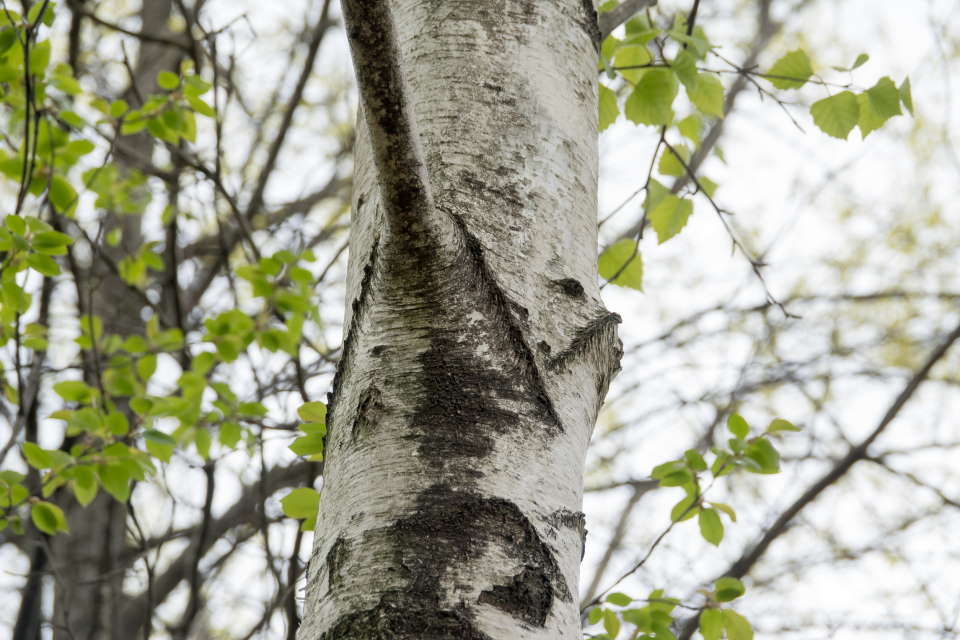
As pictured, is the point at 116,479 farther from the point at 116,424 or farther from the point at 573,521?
the point at 573,521

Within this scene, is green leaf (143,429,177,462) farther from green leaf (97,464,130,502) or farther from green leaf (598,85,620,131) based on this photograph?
green leaf (598,85,620,131)

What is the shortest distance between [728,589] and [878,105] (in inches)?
41.6

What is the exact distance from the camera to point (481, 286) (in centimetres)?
93

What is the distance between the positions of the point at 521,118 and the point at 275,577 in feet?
7.07

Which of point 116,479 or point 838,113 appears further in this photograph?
point 116,479

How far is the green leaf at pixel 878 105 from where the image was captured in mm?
1693

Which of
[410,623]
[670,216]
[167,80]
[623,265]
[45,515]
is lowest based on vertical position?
[410,623]

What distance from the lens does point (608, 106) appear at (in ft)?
6.31

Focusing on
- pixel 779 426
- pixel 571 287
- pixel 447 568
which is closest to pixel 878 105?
pixel 779 426

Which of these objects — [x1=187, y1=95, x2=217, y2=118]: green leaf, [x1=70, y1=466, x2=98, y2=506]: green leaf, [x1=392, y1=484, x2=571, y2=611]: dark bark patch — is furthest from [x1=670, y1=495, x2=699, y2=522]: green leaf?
[x1=187, y1=95, x2=217, y2=118]: green leaf

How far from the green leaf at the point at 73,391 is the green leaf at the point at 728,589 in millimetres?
1907

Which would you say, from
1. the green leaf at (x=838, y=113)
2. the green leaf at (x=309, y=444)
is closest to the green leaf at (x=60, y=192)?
the green leaf at (x=309, y=444)

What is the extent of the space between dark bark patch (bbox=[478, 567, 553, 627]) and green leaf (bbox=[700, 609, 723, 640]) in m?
1.17

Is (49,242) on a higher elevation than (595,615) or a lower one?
higher
